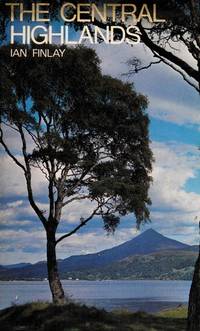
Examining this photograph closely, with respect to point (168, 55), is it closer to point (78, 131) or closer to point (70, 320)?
point (70, 320)

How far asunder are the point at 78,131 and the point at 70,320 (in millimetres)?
14835

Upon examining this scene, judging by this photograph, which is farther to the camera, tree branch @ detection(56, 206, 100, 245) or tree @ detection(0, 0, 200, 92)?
tree branch @ detection(56, 206, 100, 245)

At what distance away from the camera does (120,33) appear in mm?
16188

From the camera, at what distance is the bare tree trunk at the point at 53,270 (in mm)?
25875

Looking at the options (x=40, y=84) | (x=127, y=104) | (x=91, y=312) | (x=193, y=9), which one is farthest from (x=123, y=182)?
(x=193, y=9)

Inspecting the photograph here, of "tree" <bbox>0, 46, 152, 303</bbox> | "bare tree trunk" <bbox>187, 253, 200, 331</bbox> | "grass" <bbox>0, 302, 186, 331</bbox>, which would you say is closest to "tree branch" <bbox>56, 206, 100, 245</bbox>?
"tree" <bbox>0, 46, 152, 303</bbox>

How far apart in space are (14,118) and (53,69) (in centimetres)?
286

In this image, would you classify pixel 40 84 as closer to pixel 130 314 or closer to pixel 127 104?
pixel 127 104

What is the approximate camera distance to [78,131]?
29.0 meters

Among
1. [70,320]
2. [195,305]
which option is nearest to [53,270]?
[70,320]

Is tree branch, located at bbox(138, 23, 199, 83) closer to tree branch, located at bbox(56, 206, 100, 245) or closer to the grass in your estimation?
the grass

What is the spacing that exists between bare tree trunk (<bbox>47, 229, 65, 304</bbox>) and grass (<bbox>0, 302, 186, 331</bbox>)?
817cm

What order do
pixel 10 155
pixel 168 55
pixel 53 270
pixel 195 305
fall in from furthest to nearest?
pixel 10 155, pixel 53 270, pixel 168 55, pixel 195 305

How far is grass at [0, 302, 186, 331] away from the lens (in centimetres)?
1488
